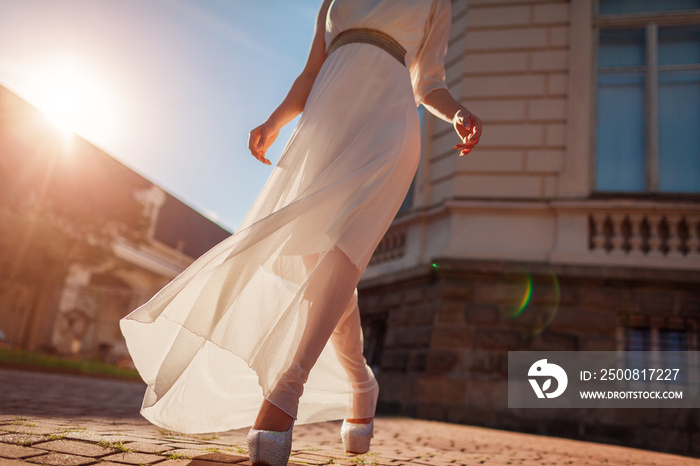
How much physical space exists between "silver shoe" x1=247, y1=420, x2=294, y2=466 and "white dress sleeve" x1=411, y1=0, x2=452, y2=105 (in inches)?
60.1

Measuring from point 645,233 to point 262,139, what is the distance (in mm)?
5648

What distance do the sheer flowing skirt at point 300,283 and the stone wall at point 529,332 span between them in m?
4.38

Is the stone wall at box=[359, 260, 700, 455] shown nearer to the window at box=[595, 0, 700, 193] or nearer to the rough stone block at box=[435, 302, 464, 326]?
the rough stone block at box=[435, 302, 464, 326]

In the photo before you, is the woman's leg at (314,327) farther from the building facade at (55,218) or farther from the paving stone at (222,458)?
the building facade at (55,218)

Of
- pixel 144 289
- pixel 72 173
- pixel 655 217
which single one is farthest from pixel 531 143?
pixel 144 289

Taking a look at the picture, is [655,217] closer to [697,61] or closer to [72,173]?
[697,61]

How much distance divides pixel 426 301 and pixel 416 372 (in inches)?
33.9

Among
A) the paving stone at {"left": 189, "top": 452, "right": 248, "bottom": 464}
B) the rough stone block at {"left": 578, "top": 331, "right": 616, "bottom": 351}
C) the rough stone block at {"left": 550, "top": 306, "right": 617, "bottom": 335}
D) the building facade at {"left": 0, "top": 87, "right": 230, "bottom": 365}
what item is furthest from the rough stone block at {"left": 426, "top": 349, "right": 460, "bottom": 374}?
the building facade at {"left": 0, "top": 87, "right": 230, "bottom": 365}

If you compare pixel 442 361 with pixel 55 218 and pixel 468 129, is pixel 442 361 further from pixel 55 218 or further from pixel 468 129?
pixel 55 218

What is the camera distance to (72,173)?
66.5 ft

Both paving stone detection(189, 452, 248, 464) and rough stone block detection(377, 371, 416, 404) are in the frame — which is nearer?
paving stone detection(189, 452, 248, 464)

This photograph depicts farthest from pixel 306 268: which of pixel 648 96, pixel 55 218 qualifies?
pixel 55 218

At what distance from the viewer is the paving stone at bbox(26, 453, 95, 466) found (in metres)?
1.46

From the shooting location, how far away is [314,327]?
1769 mm
